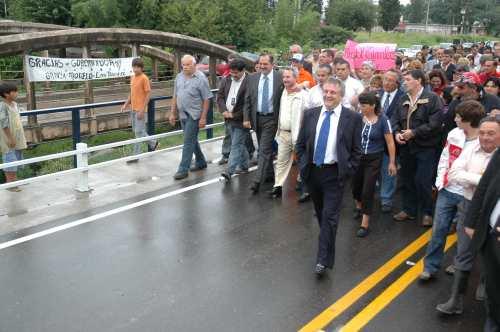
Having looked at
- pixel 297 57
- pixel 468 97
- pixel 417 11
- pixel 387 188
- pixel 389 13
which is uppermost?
pixel 417 11

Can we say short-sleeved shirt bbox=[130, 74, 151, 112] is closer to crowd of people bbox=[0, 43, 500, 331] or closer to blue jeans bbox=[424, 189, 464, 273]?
crowd of people bbox=[0, 43, 500, 331]

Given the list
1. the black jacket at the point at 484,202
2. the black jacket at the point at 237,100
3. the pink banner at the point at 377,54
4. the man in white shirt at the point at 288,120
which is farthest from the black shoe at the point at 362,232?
the pink banner at the point at 377,54

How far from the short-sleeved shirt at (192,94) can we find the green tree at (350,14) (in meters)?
59.9

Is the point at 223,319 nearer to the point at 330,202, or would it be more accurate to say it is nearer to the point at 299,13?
the point at 330,202

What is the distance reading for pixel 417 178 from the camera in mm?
7227

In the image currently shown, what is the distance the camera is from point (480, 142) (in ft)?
15.3

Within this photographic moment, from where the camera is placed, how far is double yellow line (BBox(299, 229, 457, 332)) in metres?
4.77

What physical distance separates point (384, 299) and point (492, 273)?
1.30 meters

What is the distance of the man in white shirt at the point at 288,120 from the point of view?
7945 millimetres

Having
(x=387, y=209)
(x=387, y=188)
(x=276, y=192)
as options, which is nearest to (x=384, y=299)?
(x=387, y=209)

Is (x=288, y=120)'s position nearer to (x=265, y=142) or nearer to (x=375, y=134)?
(x=265, y=142)

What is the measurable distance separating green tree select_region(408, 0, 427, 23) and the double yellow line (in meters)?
137

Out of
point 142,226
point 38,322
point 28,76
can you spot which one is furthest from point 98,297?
point 28,76

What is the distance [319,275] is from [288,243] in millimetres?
947
